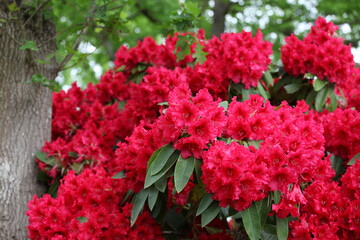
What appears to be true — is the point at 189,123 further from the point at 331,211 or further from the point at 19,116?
the point at 19,116

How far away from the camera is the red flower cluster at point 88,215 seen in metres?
1.93

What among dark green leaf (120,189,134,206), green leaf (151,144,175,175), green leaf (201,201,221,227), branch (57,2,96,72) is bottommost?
green leaf (201,201,221,227)

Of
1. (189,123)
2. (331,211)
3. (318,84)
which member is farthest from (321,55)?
(189,123)

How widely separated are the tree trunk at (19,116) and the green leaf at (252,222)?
1.56 meters

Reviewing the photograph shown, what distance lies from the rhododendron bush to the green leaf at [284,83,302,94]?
0.04 meters

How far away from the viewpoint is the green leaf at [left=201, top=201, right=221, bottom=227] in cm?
161

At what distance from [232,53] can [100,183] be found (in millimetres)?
1143

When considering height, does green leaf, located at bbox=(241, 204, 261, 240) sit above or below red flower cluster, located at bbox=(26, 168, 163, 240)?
below

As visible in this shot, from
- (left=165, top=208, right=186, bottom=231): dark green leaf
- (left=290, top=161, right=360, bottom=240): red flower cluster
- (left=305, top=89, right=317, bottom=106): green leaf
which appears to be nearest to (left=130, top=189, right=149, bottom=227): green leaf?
(left=165, top=208, right=186, bottom=231): dark green leaf

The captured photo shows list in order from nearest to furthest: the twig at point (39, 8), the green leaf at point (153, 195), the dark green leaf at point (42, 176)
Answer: the green leaf at point (153, 195), the twig at point (39, 8), the dark green leaf at point (42, 176)

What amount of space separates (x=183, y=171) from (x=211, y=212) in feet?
0.74

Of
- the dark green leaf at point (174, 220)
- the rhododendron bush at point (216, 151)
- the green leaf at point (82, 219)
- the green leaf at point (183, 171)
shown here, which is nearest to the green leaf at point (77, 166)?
the rhododendron bush at point (216, 151)

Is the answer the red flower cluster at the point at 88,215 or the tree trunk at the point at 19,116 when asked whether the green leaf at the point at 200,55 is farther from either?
the tree trunk at the point at 19,116

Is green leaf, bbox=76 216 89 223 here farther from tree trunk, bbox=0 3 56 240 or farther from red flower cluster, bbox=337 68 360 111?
red flower cluster, bbox=337 68 360 111
